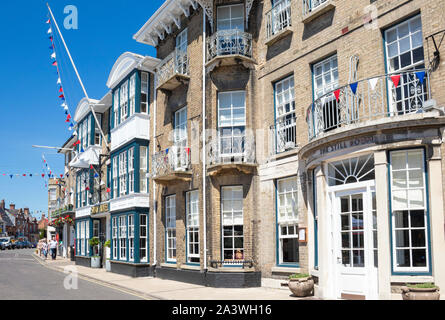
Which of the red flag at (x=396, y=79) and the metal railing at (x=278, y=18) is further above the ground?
the metal railing at (x=278, y=18)

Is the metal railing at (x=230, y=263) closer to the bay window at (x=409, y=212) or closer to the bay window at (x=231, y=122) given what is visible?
the bay window at (x=231, y=122)

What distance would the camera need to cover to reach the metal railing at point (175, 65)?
1809cm

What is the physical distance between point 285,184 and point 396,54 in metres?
5.25

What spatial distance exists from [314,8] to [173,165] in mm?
7844

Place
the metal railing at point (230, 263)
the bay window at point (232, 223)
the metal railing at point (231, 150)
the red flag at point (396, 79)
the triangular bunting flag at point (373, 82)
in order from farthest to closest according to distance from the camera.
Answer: the bay window at point (232, 223) < the metal railing at point (231, 150) < the metal railing at point (230, 263) < the triangular bunting flag at point (373, 82) < the red flag at point (396, 79)

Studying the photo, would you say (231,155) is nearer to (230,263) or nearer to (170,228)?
(230,263)

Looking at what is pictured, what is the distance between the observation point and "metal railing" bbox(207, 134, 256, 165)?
15.4 metres

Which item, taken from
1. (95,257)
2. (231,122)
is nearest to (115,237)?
(95,257)

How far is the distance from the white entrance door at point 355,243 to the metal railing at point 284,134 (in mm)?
3147

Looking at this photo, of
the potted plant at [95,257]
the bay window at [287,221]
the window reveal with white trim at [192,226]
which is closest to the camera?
the bay window at [287,221]

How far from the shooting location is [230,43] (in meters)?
15.9

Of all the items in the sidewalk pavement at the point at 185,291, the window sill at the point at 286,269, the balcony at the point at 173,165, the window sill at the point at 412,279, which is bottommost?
the sidewalk pavement at the point at 185,291

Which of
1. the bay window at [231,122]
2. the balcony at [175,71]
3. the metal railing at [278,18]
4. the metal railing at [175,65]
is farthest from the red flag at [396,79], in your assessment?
the metal railing at [175,65]
